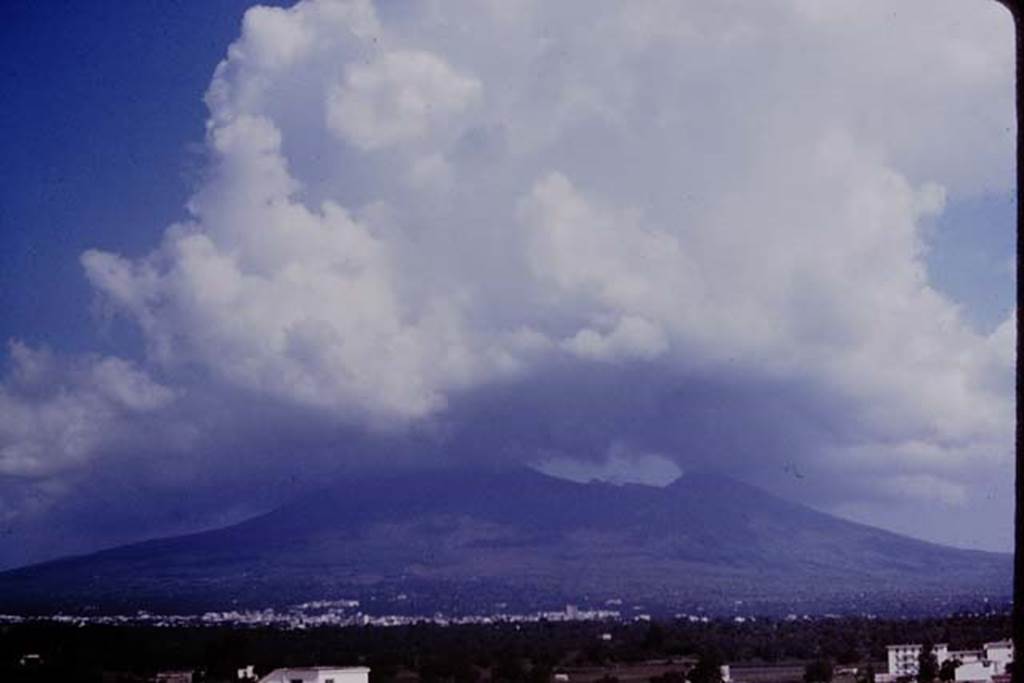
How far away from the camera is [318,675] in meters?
14.9

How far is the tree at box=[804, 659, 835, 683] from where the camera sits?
19.6m

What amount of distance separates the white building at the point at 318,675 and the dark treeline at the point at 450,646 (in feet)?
7.37

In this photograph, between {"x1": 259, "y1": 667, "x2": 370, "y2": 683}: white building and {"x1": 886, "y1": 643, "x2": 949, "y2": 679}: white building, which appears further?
{"x1": 886, "y1": 643, "x2": 949, "y2": 679}: white building

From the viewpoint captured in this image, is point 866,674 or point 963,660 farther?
point 866,674

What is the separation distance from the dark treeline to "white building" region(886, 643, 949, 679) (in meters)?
1.07

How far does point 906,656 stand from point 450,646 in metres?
9.39

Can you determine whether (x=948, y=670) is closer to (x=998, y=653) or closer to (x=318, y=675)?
(x=998, y=653)

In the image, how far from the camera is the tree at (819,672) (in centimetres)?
1959

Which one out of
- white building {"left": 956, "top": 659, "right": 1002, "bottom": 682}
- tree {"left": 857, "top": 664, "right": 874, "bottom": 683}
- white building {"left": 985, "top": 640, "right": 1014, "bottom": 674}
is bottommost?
tree {"left": 857, "top": 664, "right": 874, "bottom": 683}

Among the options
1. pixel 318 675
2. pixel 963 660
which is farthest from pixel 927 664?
pixel 318 675

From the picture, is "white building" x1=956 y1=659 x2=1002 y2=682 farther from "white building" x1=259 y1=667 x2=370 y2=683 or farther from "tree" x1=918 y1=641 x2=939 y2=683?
"white building" x1=259 y1=667 x2=370 y2=683

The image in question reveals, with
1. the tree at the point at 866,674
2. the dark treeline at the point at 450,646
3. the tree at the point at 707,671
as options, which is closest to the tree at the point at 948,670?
the tree at the point at 866,674

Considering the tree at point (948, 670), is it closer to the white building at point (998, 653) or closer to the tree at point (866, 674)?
the white building at point (998, 653)

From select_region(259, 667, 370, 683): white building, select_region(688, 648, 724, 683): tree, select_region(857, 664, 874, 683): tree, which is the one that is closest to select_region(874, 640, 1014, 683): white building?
select_region(857, 664, 874, 683): tree
